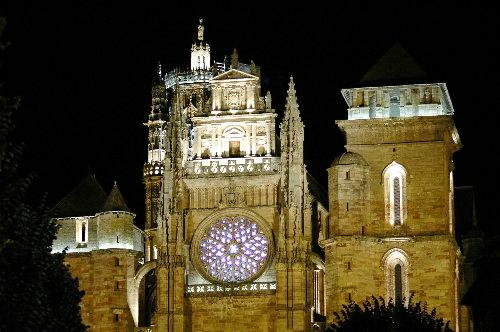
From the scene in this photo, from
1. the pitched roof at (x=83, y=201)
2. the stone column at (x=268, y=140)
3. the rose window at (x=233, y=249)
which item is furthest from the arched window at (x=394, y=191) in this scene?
the pitched roof at (x=83, y=201)

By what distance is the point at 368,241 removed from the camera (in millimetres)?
71125

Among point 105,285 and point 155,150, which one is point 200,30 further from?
point 105,285

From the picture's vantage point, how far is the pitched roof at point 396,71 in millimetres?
73188

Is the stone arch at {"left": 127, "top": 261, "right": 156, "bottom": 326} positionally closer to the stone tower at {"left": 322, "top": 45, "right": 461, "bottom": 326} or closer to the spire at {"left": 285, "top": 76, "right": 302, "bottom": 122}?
the stone tower at {"left": 322, "top": 45, "right": 461, "bottom": 326}

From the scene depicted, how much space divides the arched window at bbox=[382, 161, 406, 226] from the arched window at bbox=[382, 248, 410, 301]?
169 centimetres

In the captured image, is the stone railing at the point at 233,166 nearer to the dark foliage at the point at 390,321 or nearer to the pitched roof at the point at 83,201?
the pitched roof at the point at 83,201

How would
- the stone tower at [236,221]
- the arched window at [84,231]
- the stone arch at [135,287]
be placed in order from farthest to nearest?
the arched window at [84,231] → the stone arch at [135,287] → the stone tower at [236,221]

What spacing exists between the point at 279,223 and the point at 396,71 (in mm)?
10115

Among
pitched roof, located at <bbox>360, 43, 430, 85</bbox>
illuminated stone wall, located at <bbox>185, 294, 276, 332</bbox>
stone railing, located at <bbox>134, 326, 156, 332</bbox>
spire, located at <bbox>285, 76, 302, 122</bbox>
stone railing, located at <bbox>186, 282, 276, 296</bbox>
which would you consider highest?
pitched roof, located at <bbox>360, 43, 430, 85</bbox>

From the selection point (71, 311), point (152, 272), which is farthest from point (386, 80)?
point (71, 311)

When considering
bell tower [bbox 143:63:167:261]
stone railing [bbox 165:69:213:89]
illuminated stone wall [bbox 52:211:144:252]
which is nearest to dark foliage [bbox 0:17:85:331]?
illuminated stone wall [bbox 52:211:144:252]

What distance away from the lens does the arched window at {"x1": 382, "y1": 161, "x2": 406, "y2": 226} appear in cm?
7169

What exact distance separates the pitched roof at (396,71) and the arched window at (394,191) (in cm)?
457

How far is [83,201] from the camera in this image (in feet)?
261
